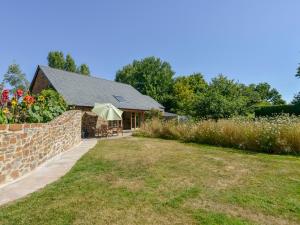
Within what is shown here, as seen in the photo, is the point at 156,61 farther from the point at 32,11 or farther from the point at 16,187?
the point at 16,187

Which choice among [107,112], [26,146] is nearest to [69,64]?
[107,112]

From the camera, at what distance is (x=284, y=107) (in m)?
20.7

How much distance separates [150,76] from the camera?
141 feet

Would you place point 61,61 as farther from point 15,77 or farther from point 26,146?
point 26,146

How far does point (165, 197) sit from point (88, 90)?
59.7ft

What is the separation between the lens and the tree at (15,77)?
1538 inches

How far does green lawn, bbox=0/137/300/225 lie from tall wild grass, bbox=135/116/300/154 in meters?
2.85

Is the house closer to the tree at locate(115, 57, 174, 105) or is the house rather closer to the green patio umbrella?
the green patio umbrella

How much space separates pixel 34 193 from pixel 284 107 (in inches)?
882

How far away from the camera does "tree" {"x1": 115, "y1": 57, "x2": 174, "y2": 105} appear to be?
4119 cm

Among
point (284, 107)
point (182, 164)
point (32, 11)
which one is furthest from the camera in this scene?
point (284, 107)

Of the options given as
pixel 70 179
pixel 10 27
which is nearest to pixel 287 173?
pixel 70 179

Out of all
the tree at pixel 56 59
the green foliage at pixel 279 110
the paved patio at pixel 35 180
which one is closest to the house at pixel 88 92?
the paved patio at pixel 35 180

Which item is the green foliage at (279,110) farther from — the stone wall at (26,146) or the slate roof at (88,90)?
the stone wall at (26,146)
